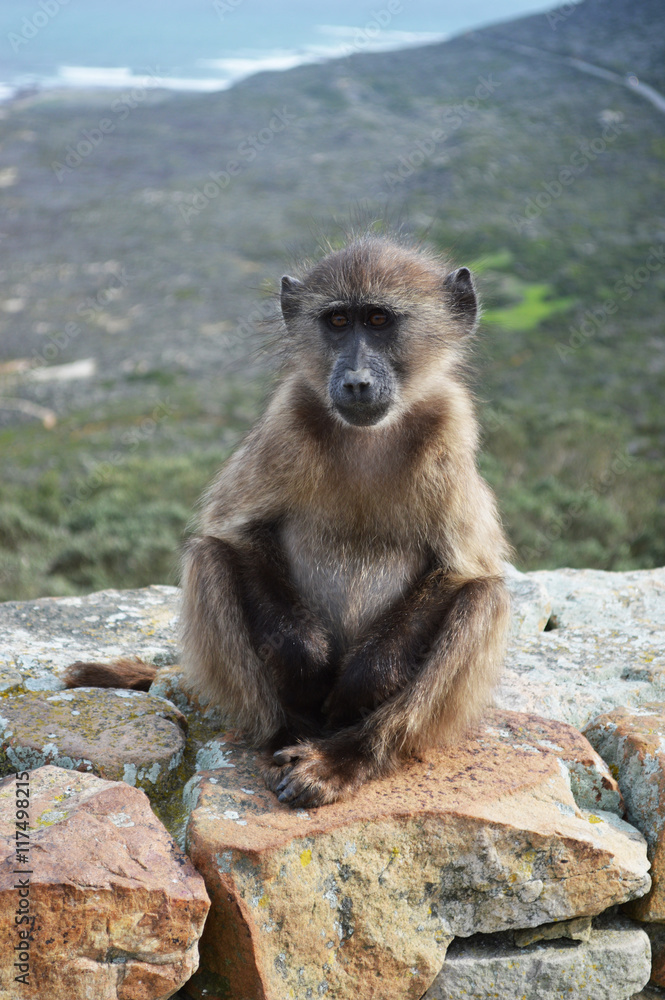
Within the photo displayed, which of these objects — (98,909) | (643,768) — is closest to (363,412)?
(643,768)

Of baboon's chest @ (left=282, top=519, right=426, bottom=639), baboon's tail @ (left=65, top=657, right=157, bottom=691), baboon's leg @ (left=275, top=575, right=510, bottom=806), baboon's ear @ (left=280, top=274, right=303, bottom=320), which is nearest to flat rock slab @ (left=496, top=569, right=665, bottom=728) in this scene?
baboon's leg @ (left=275, top=575, right=510, bottom=806)

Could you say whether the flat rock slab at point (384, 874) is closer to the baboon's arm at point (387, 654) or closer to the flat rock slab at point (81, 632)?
→ the baboon's arm at point (387, 654)

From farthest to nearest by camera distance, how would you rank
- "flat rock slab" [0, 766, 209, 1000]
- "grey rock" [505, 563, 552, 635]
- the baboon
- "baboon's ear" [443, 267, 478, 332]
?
"grey rock" [505, 563, 552, 635]
"baboon's ear" [443, 267, 478, 332]
the baboon
"flat rock slab" [0, 766, 209, 1000]

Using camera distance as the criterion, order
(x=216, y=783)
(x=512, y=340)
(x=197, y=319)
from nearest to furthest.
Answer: (x=216, y=783)
(x=512, y=340)
(x=197, y=319)

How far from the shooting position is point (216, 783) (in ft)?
8.78

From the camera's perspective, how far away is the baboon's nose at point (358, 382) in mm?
3004

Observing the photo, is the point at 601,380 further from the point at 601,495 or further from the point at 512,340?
the point at 601,495

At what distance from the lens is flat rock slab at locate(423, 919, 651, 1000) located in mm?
2539

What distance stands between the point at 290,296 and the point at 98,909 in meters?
2.36

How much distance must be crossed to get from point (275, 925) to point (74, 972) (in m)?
0.54

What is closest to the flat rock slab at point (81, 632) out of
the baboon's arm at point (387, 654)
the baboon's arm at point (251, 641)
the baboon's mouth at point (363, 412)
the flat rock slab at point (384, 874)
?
the baboon's arm at point (251, 641)

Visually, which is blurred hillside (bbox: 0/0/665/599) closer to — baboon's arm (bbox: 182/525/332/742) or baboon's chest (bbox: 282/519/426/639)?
baboon's chest (bbox: 282/519/426/639)

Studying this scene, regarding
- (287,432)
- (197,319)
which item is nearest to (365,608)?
(287,432)

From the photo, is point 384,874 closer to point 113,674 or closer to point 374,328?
point 113,674
